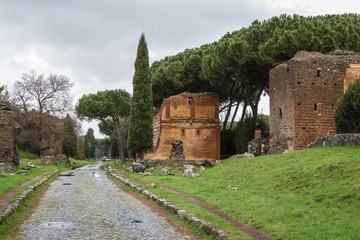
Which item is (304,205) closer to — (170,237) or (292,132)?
(170,237)

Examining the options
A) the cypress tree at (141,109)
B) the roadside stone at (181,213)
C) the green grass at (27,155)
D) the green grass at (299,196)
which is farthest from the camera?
the green grass at (27,155)

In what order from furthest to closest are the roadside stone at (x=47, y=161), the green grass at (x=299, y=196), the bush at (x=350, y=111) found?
the roadside stone at (x=47, y=161), the bush at (x=350, y=111), the green grass at (x=299, y=196)

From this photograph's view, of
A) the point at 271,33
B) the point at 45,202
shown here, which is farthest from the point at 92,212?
the point at 271,33

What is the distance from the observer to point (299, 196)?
1098cm

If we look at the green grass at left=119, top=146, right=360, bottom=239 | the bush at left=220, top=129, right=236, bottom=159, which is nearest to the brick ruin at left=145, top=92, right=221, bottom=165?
the bush at left=220, top=129, right=236, bottom=159

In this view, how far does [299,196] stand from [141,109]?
967 inches

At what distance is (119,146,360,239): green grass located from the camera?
7617 millimetres

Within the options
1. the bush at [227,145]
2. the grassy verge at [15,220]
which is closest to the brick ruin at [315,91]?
the bush at [227,145]

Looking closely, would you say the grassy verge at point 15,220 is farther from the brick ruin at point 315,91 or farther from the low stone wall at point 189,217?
the brick ruin at point 315,91

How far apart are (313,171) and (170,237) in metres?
6.95

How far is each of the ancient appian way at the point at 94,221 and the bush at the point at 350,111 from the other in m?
11.6

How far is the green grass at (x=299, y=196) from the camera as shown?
25.0ft

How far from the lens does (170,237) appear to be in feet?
26.3

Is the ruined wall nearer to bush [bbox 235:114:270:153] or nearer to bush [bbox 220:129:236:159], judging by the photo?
bush [bbox 235:114:270:153]
